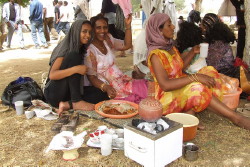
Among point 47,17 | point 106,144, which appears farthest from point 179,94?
point 47,17

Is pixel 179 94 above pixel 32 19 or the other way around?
the other way around

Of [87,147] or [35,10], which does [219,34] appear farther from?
[35,10]

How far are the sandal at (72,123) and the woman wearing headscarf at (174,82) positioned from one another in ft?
3.06

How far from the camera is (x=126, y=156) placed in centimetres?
228

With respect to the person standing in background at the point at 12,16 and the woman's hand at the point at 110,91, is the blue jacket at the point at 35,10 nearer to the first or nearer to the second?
the person standing in background at the point at 12,16

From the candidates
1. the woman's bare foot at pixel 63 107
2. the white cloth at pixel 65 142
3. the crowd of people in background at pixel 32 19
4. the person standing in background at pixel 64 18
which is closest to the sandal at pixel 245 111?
the white cloth at pixel 65 142

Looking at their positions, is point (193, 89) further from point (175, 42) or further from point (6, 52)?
point (6, 52)

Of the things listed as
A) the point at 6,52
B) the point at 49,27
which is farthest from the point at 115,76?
the point at 49,27

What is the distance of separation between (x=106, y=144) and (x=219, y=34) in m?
2.22

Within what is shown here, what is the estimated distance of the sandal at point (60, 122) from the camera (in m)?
2.80

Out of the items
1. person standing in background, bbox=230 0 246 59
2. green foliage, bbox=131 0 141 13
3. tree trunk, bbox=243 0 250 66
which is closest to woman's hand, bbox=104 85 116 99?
tree trunk, bbox=243 0 250 66

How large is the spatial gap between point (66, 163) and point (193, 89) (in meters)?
1.35

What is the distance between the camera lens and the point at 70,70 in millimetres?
3041

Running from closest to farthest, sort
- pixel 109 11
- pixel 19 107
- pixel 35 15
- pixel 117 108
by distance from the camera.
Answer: pixel 117 108 < pixel 19 107 < pixel 109 11 < pixel 35 15
